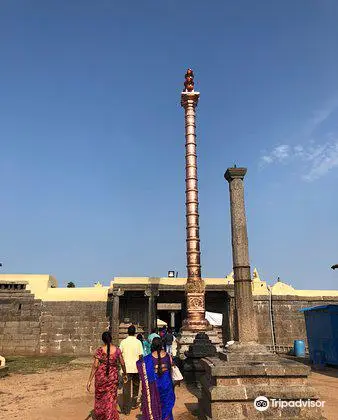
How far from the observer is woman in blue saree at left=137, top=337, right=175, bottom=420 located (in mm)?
4559

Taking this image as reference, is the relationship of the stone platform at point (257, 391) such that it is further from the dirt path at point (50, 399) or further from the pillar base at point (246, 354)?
the dirt path at point (50, 399)

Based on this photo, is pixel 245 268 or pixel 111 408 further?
pixel 245 268

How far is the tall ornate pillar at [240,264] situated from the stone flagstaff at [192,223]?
6.30 meters

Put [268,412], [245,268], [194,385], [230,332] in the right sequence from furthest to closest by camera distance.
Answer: [230,332] < [194,385] < [245,268] < [268,412]

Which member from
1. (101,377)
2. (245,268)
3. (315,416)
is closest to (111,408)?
(101,377)

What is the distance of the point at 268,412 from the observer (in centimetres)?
511

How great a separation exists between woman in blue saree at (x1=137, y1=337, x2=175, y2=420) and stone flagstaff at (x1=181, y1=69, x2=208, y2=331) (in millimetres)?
7950

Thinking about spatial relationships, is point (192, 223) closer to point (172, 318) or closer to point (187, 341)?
point (187, 341)

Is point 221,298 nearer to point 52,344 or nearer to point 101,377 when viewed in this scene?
point 52,344

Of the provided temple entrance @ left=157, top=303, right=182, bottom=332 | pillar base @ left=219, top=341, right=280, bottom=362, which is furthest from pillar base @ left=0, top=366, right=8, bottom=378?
temple entrance @ left=157, top=303, right=182, bottom=332

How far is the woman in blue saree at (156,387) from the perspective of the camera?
4559 millimetres

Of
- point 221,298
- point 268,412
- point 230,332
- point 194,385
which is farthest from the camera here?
point 221,298

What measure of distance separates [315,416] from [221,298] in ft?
47.3

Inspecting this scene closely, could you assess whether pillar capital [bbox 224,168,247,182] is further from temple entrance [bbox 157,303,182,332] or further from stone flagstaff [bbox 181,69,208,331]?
temple entrance [bbox 157,303,182,332]
